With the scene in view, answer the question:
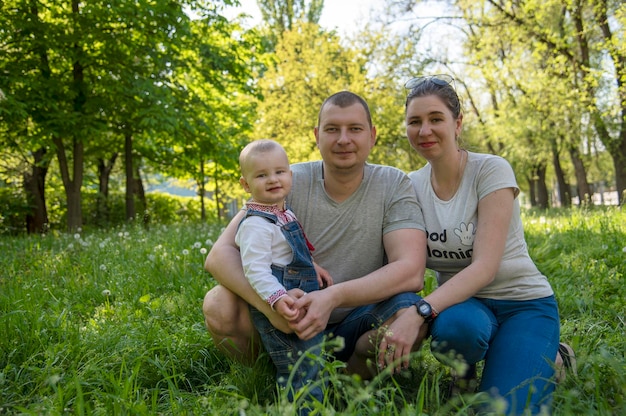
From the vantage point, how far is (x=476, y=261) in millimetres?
2721

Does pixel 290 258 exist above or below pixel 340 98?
below

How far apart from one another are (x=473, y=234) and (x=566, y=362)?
0.84 metres

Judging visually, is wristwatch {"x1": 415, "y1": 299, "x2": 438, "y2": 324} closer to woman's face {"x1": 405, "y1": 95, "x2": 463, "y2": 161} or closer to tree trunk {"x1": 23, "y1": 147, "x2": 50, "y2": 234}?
woman's face {"x1": 405, "y1": 95, "x2": 463, "y2": 161}

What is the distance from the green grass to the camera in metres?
2.21

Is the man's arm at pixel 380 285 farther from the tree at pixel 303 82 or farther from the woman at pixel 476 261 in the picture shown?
the tree at pixel 303 82

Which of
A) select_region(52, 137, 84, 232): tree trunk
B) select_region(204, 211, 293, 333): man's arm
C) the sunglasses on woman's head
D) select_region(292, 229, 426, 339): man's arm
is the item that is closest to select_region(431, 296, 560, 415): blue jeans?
select_region(292, 229, 426, 339): man's arm

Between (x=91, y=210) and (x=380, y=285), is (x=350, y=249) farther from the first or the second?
(x=91, y=210)

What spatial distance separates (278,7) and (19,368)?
2609 cm

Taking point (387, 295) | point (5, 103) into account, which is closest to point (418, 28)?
point (5, 103)

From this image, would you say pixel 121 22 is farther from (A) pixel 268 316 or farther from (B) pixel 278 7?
(B) pixel 278 7

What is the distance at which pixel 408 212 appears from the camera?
9.77 ft

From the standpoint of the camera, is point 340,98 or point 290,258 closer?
point 290,258

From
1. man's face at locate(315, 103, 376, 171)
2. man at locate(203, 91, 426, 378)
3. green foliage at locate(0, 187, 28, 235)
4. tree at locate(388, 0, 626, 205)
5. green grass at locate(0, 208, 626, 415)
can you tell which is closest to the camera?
green grass at locate(0, 208, 626, 415)

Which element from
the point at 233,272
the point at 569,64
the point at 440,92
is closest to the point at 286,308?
the point at 233,272
